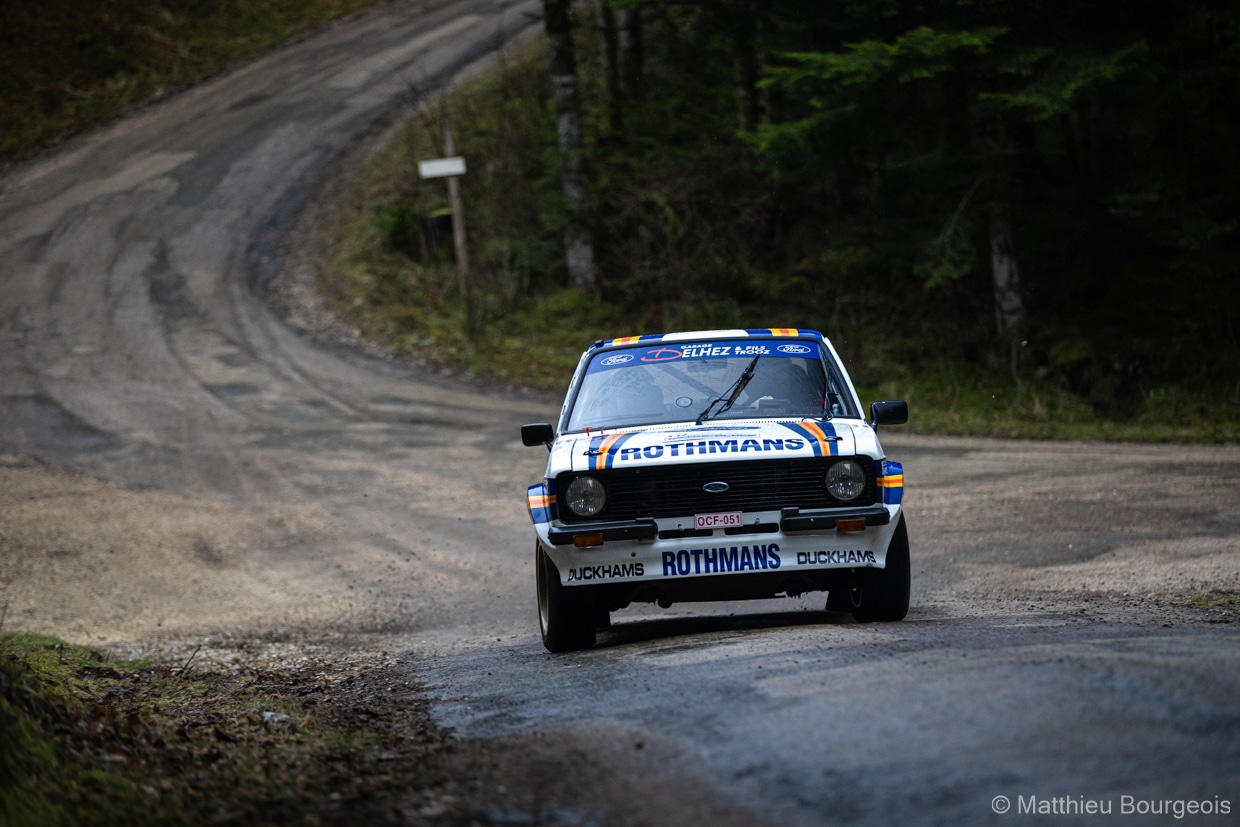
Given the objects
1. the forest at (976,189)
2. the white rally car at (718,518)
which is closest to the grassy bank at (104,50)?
the forest at (976,189)

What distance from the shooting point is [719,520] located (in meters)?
7.16

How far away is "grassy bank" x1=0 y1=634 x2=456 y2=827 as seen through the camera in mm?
4078

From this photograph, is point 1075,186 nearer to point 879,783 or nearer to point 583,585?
point 583,585

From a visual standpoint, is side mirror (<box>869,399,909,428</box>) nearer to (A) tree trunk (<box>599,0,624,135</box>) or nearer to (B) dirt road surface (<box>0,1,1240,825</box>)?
(B) dirt road surface (<box>0,1,1240,825</box>)

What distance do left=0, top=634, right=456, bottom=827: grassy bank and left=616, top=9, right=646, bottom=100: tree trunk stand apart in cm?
2131

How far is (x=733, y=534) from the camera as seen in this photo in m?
7.16

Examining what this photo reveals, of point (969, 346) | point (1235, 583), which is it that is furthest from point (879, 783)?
point (969, 346)

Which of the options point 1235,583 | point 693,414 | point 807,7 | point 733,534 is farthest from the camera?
point 807,7

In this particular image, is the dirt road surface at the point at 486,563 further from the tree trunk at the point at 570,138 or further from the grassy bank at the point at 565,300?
the tree trunk at the point at 570,138

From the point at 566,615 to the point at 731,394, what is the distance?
183 cm

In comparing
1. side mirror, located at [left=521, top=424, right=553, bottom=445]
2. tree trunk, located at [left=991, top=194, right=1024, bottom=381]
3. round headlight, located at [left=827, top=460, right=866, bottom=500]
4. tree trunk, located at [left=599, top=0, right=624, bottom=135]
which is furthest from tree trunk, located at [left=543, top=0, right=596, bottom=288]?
round headlight, located at [left=827, top=460, right=866, bottom=500]

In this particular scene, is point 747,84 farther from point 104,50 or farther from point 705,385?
point 104,50

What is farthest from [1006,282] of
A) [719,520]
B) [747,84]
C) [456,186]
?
[719,520]

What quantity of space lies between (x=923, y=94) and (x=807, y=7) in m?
2.98
